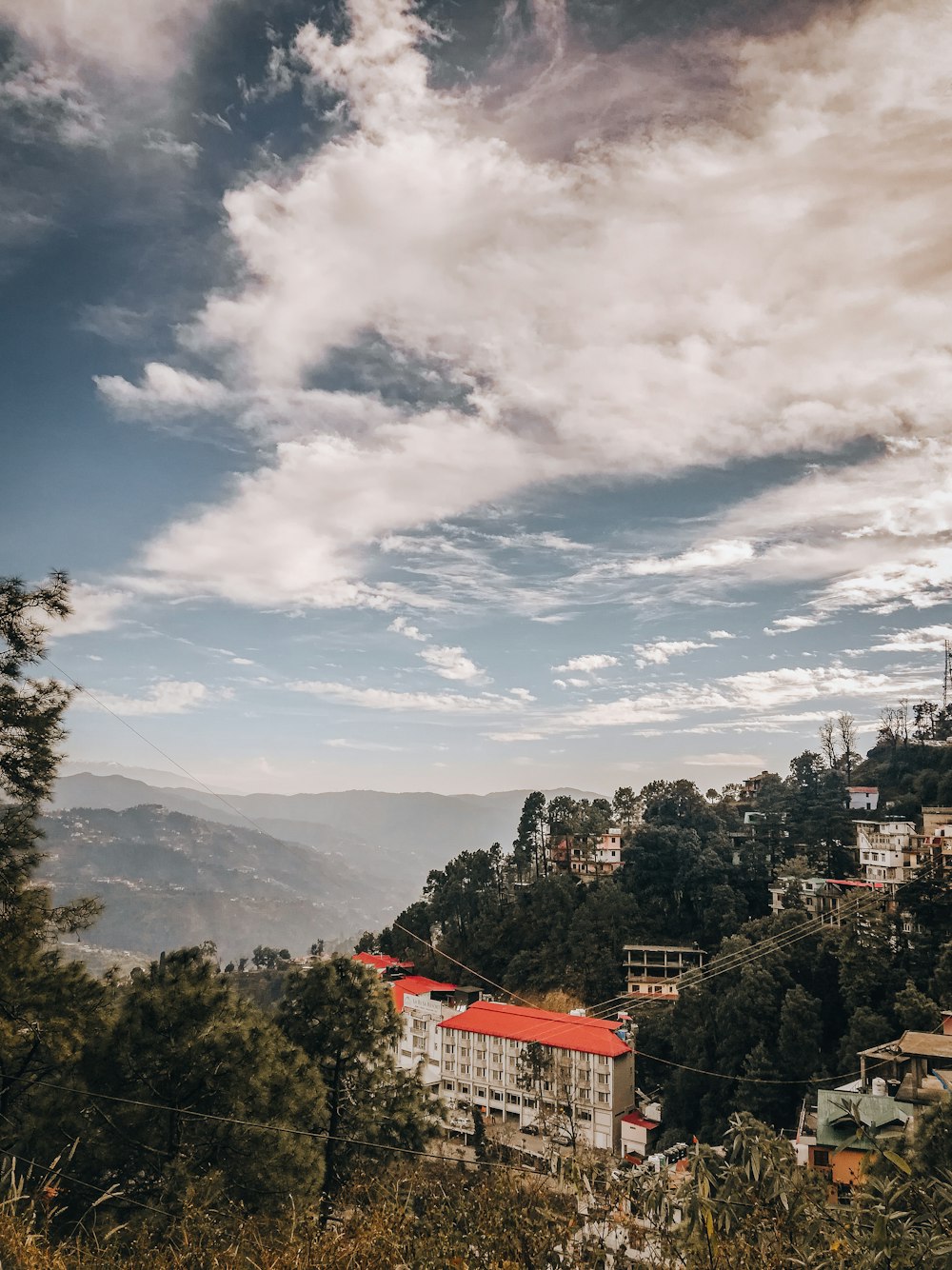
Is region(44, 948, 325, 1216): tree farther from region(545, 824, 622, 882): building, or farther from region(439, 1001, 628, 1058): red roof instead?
region(545, 824, 622, 882): building

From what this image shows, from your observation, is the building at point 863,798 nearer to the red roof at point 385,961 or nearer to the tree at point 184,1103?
the red roof at point 385,961

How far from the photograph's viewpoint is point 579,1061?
24578 mm

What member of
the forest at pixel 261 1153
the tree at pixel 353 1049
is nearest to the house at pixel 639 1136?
the forest at pixel 261 1153

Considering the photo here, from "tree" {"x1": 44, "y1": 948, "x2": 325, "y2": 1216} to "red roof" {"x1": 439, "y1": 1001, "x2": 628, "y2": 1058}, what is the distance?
18845mm

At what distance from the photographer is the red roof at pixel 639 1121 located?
23.7 metres

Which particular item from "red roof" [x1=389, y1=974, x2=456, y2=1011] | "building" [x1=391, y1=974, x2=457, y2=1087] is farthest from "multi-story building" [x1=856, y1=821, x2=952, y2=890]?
"red roof" [x1=389, y1=974, x2=456, y2=1011]

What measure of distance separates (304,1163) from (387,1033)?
2020 mm

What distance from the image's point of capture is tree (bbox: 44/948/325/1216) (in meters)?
7.64

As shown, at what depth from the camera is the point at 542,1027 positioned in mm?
26797

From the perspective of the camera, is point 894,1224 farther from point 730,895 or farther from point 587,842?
point 587,842

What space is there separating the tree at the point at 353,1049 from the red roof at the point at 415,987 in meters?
22.4

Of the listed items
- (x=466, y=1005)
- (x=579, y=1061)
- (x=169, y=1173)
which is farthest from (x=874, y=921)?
(x=169, y=1173)

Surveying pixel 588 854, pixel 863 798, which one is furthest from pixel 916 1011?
pixel 588 854

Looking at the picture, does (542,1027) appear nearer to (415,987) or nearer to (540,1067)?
(540,1067)
